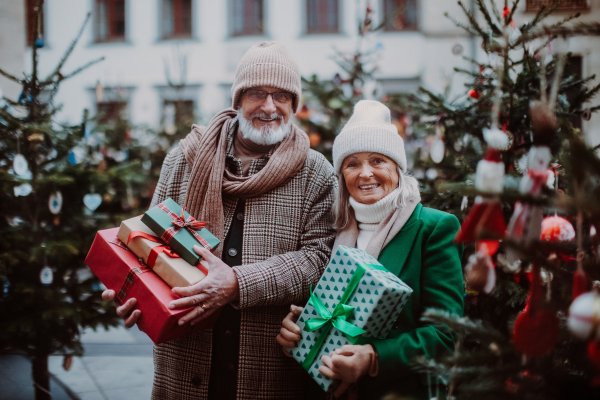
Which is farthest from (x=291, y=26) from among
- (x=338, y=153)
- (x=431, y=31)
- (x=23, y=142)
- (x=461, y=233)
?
(x=461, y=233)

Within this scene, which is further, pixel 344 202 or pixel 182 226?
pixel 344 202

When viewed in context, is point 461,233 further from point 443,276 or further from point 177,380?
point 177,380

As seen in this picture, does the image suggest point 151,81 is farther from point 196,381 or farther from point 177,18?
point 196,381

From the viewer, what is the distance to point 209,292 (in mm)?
1675

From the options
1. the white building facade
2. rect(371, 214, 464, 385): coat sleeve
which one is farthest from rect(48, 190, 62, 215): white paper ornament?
the white building facade

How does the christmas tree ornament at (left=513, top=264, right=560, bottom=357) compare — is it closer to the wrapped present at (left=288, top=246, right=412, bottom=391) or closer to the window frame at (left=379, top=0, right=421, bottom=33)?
the wrapped present at (left=288, top=246, right=412, bottom=391)

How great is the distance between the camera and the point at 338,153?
1851 mm

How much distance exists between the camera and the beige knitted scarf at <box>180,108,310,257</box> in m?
1.96

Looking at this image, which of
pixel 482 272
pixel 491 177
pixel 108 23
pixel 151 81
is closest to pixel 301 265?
pixel 482 272

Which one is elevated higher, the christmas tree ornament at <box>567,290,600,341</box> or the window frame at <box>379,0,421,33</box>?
the window frame at <box>379,0,421,33</box>

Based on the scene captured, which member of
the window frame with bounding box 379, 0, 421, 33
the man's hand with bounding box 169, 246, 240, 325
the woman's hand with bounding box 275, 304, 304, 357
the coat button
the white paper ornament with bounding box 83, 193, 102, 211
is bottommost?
the coat button

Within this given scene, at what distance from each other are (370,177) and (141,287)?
3.18 ft

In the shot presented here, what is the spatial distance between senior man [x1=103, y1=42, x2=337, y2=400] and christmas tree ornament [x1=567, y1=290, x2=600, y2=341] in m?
1.25

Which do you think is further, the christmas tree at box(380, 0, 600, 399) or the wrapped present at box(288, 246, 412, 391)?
the wrapped present at box(288, 246, 412, 391)
